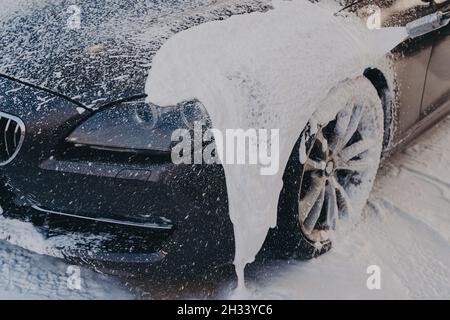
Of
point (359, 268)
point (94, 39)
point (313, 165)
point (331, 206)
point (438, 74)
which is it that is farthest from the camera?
point (438, 74)

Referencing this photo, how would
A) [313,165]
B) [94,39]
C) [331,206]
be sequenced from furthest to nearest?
[331,206], [313,165], [94,39]

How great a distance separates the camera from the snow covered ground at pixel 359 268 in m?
2.40

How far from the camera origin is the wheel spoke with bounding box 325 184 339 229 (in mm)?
2627

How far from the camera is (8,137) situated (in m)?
2.11

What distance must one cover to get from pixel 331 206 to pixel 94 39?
1.22 metres

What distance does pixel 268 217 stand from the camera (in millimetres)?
2193

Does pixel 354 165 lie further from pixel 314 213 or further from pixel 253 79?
pixel 253 79

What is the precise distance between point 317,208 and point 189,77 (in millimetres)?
848

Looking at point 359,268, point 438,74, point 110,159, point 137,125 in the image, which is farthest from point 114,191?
point 438,74

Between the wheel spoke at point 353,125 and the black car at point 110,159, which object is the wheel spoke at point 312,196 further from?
the wheel spoke at point 353,125

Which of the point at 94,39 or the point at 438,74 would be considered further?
the point at 438,74

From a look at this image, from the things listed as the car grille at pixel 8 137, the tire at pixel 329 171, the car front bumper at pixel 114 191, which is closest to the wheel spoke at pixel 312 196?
the tire at pixel 329 171

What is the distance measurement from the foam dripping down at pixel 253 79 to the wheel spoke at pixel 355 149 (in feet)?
1.23

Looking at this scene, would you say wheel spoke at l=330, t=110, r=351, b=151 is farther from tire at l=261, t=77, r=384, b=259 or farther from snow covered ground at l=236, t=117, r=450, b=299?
snow covered ground at l=236, t=117, r=450, b=299
